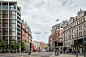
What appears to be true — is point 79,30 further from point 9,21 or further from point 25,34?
point 25,34

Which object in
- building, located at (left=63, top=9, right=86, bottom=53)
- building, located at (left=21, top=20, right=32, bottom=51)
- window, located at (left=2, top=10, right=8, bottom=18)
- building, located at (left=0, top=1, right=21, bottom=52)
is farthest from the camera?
Result: building, located at (left=21, top=20, right=32, bottom=51)

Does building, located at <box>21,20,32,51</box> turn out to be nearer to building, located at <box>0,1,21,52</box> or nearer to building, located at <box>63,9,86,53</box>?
building, located at <box>0,1,21,52</box>

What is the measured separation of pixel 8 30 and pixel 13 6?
51.6ft

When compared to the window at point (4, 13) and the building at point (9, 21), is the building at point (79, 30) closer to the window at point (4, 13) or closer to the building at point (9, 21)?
the building at point (9, 21)

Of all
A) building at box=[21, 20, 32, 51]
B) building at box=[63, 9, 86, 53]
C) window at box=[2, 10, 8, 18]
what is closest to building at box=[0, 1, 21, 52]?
window at box=[2, 10, 8, 18]

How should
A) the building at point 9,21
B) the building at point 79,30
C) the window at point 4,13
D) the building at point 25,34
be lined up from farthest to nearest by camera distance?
the building at point 25,34 → the window at point 4,13 → the building at point 9,21 → the building at point 79,30

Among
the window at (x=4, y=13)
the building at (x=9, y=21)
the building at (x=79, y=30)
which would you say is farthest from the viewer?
the window at (x=4, y=13)

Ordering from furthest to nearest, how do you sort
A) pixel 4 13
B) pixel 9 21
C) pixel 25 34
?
pixel 25 34, pixel 9 21, pixel 4 13

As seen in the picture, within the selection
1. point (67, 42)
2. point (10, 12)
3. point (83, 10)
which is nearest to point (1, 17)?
point (10, 12)

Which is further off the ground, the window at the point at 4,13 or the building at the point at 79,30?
the window at the point at 4,13

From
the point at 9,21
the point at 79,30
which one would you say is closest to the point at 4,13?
the point at 9,21

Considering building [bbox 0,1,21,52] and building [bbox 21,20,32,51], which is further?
building [bbox 21,20,32,51]

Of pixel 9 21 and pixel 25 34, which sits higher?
pixel 9 21

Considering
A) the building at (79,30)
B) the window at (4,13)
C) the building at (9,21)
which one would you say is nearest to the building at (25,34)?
the building at (9,21)
